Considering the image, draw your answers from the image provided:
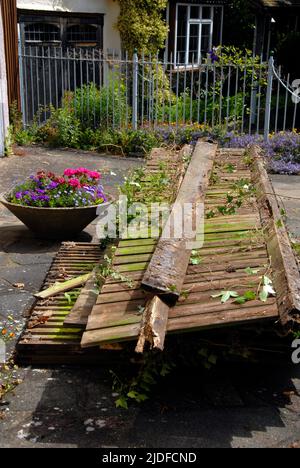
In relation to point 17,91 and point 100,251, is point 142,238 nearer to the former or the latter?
point 100,251

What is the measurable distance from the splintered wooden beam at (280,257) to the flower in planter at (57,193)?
181 cm

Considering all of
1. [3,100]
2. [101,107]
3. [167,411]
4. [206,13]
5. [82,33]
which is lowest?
A: [167,411]

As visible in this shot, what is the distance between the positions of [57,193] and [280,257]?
3244 mm

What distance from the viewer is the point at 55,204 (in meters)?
6.56

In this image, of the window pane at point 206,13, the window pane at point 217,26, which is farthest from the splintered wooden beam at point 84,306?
the window pane at point 217,26

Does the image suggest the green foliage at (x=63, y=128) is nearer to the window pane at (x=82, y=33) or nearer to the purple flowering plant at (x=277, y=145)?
the purple flowering plant at (x=277, y=145)

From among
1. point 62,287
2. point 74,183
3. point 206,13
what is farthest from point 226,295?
point 206,13

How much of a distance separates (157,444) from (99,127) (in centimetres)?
943

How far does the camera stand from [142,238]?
15.3 feet

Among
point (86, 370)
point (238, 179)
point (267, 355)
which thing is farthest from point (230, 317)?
point (238, 179)

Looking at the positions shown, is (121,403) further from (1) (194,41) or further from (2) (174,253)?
(1) (194,41)

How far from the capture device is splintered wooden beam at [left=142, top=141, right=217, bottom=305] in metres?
3.55

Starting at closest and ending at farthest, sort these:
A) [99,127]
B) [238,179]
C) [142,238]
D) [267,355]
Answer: [267,355], [142,238], [238,179], [99,127]

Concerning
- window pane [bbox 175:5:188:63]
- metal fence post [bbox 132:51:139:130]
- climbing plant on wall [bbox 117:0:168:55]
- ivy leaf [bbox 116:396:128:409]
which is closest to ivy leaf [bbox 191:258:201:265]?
ivy leaf [bbox 116:396:128:409]
